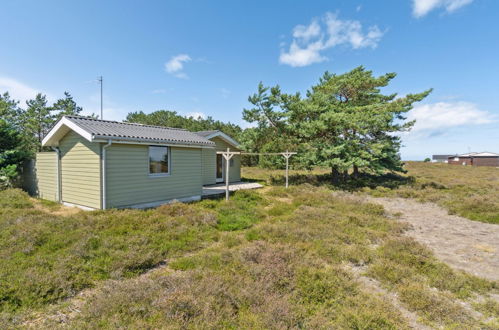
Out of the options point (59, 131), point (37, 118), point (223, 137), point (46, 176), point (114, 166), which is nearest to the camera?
point (114, 166)

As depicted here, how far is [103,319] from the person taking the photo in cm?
285

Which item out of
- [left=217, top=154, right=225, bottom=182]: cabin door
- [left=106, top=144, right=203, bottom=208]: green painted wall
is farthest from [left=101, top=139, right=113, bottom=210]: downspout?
[left=217, top=154, right=225, bottom=182]: cabin door

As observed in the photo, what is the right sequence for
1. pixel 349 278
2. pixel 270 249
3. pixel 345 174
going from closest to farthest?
pixel 349 278 < pixel 270 249 < pixel 345 174

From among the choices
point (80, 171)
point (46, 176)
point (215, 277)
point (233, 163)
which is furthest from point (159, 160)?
point (233, 163)

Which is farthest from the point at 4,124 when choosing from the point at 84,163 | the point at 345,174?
the point at 345,174

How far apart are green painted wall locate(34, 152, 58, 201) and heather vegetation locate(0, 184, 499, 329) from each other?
3.42 m

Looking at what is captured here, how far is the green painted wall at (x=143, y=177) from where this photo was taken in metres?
7.96

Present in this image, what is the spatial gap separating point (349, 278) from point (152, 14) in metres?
13.7

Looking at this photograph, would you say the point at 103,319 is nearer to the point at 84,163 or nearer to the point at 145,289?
the point at 145,289

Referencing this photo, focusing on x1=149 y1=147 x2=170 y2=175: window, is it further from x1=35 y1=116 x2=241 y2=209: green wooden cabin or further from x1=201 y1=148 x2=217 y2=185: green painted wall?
x1=201 y1=148 x2=217 y2=185: green painted wall

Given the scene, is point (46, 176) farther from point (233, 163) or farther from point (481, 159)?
point (481, 159)

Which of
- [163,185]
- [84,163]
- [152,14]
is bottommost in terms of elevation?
[163,185]

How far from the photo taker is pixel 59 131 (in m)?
8.88

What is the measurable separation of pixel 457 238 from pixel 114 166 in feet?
37.6
